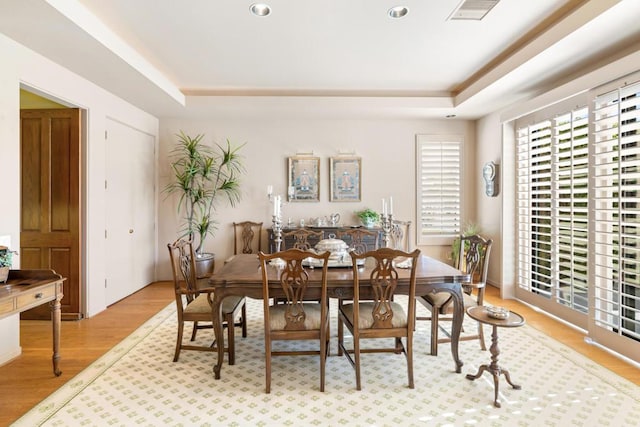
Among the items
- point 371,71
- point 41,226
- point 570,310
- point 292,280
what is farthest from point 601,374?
point 41,226

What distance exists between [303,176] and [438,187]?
89.7 inches

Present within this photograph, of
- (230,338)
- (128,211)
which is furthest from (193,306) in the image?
(128,211)

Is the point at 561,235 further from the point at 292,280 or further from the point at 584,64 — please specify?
the point at 292,280

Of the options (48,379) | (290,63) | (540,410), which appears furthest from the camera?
(290,63)

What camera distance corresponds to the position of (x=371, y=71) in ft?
14.2

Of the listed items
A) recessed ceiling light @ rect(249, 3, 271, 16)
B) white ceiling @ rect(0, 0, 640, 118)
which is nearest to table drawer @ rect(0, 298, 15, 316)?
white ceiling @ rect(0, 0, 640, 118)

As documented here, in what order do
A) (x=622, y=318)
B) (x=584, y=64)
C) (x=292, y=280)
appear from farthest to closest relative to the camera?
(x=584, y=64) → (x=622, y=318) → (x=292, y=280)

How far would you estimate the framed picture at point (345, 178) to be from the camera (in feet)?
19.1

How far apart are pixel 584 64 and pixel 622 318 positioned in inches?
96.0

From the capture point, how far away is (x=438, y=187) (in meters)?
5.92

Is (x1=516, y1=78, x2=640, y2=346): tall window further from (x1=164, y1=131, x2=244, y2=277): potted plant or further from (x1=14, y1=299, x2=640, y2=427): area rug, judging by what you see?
(x1=164, y1=131, x2=244, y2=277): potted plant

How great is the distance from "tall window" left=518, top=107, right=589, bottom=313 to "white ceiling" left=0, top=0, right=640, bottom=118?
2.09 feet

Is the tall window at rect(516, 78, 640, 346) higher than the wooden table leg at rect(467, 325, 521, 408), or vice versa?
the tall window at rect(516, 78, 640, 346)

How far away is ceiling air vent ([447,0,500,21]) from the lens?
2816 mm
